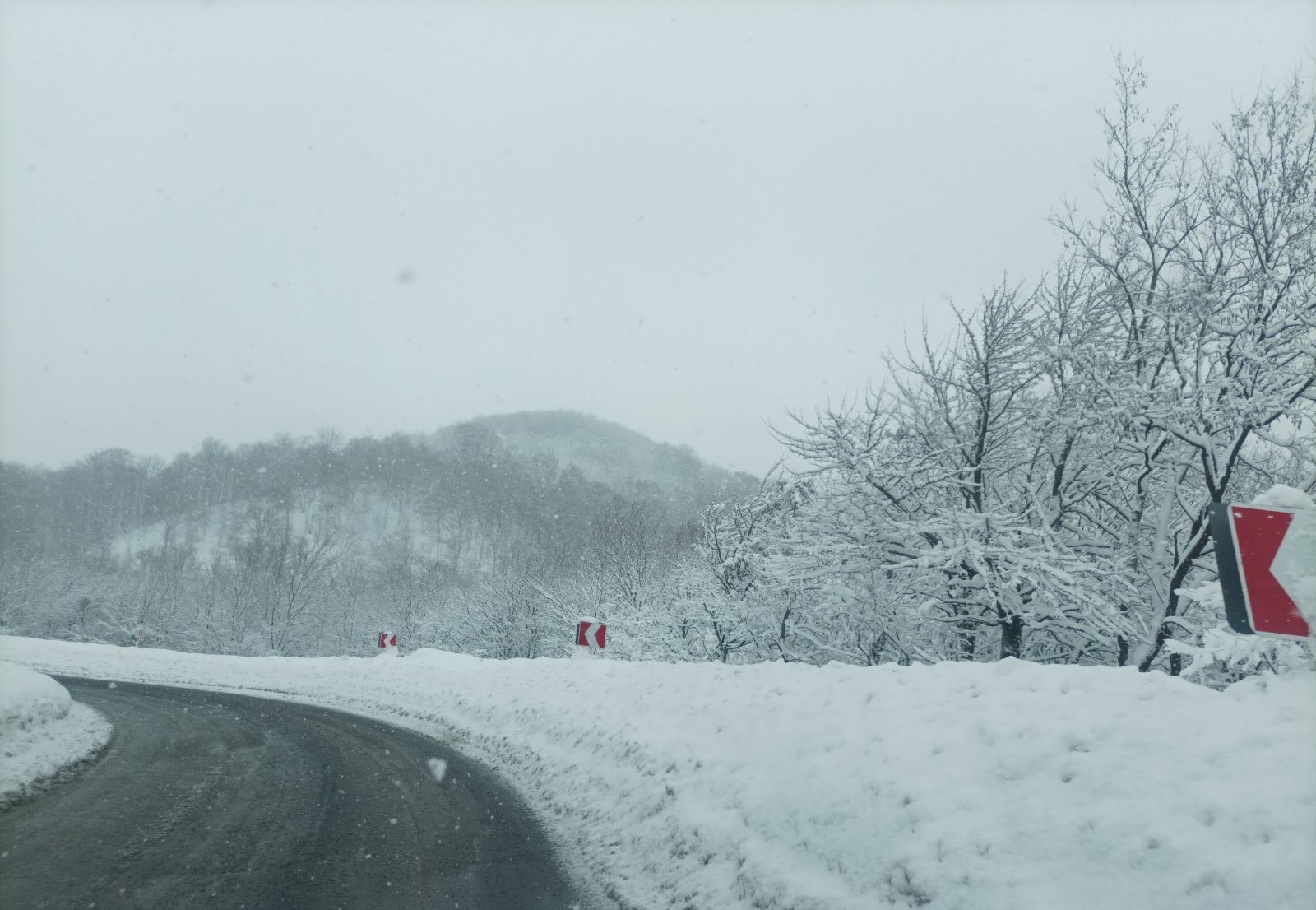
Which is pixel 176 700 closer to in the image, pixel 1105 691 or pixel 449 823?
pixel 449 823

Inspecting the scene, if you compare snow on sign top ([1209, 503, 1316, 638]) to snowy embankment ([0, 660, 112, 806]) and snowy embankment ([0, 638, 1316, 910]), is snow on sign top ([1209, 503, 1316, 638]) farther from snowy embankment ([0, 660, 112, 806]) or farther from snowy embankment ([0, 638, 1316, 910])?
snowy embankment ([0, 660, 112, 806])

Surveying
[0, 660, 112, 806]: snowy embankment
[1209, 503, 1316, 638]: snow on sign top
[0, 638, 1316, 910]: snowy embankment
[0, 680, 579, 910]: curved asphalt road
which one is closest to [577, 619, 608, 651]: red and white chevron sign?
[0, 680, 579, 910]: curved asphalt road

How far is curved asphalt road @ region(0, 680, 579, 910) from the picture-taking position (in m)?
4.52

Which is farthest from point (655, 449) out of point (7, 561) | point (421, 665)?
point (421, 665)

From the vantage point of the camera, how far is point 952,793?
161 inches

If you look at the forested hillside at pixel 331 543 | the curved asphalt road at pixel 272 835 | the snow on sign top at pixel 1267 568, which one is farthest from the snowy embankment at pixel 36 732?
the forested hillside at pixel 331 543

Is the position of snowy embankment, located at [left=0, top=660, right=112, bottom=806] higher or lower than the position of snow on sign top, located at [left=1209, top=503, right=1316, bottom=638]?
lower

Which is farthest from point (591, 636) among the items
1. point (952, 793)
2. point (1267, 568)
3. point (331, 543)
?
point (331, 543)

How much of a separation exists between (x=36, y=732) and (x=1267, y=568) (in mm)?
11767

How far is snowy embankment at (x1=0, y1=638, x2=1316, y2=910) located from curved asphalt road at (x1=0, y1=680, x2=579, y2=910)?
66 cm

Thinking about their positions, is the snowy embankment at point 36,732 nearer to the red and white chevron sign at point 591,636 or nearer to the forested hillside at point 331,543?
the red and white chevron sign at point 591,636

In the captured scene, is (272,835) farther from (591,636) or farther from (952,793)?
(591,636)

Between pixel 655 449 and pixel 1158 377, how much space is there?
171 meters

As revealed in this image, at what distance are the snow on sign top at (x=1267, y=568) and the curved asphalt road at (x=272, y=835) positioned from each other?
420 centimetres
